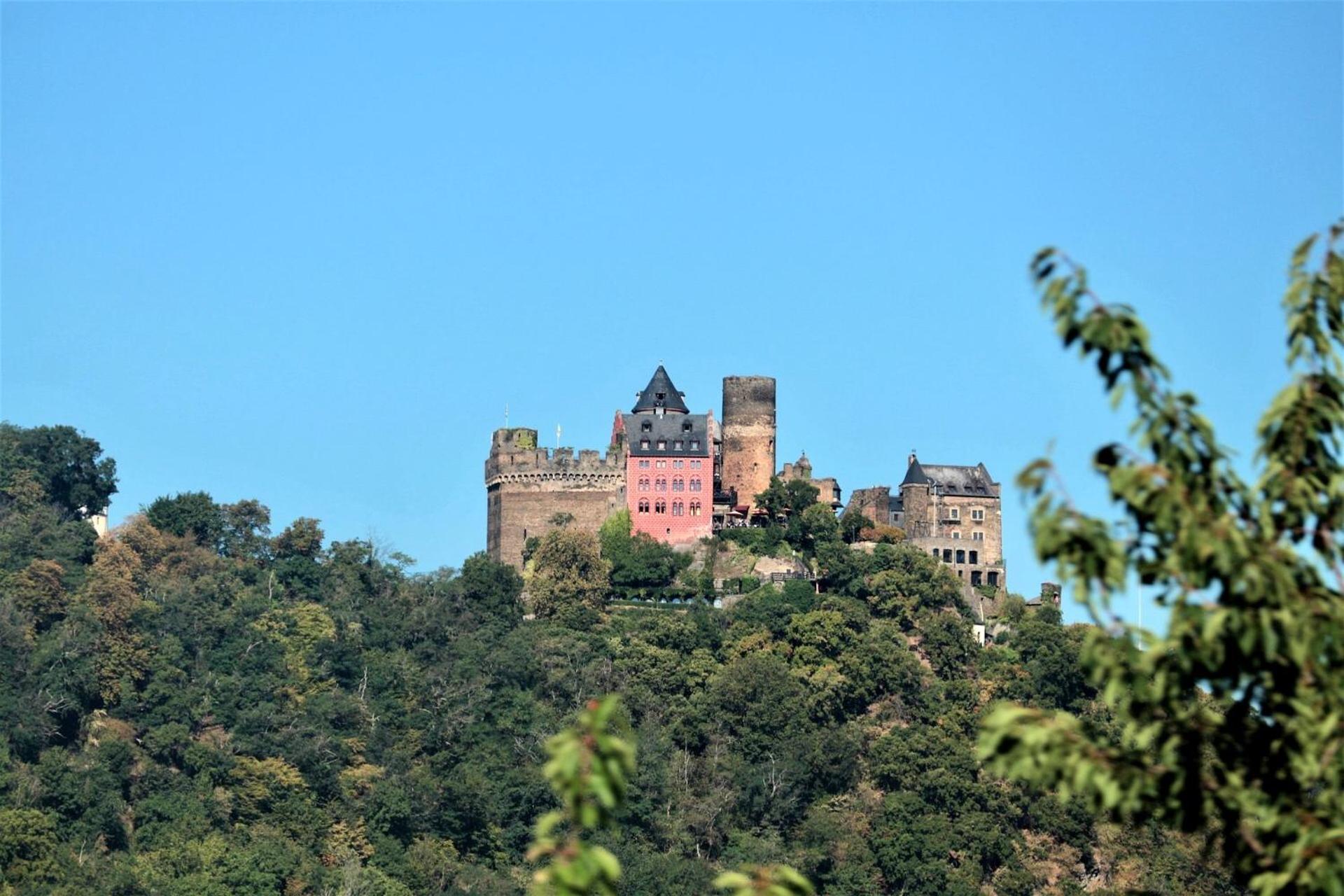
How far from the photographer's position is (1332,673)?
1460 centimetres

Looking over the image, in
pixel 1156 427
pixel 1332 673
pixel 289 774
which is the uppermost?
pixel 289 774

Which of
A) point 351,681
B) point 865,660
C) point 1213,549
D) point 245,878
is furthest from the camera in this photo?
point 351,681

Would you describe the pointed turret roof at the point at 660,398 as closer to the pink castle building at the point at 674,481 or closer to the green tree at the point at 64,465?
the pink castle building at the point at 674,481

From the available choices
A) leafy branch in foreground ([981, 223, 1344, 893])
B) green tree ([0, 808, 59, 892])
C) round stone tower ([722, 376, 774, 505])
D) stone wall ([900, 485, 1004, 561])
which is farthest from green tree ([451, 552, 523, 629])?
leafy branch in foreground ([981, 223, 1344, 893])

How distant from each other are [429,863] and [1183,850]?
2231 centimetres

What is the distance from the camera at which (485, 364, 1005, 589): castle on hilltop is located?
91562 millimetres

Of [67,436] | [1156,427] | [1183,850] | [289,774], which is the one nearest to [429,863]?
[289,774]

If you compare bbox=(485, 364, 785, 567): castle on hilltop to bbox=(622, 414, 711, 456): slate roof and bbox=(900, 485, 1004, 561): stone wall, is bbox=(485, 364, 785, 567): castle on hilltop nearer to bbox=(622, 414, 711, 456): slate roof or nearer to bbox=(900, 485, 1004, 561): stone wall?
bbox=(622, 414, 711, 456): slate roof

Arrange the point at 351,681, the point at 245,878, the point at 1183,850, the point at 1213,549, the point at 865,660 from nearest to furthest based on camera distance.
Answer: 1. the point at 1213,549
2. the point at 245,878
3. the point at 1183,850
4. the point at 865,660
5. the point at 351,681

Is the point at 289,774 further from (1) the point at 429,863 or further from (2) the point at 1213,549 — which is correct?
(2) the point at 1213,549

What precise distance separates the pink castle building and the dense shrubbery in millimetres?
1300

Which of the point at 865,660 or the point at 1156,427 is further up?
the point at 865,660

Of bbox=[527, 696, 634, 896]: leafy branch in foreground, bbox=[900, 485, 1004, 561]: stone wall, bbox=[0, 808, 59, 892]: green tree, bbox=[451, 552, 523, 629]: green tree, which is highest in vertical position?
bbox=[900, 485, 1004, 561]: stone wall

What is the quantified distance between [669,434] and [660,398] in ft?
11.1
